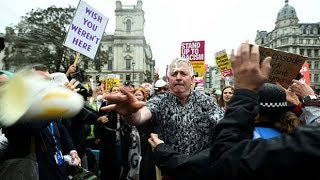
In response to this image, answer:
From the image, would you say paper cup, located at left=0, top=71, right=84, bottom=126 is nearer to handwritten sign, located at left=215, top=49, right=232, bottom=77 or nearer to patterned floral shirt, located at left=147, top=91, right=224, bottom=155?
patterned floral shirt, located at left=147, top=91, right=224, bottom=155

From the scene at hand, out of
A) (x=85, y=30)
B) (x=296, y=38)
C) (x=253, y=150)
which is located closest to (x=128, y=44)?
(x=296, y=38)

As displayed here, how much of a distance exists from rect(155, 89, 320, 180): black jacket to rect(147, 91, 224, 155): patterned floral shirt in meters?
1.22

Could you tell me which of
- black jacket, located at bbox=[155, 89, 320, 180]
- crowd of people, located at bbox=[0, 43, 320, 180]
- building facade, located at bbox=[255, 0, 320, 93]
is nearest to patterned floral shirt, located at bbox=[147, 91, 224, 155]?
crowd of people, located at bbox=[0, 43, 320, 180]

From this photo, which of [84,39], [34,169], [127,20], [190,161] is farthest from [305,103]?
[127,20]

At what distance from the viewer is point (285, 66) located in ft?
9.87

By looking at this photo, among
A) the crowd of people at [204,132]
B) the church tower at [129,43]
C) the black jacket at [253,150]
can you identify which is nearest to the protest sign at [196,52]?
the crowd of people at [204,132]

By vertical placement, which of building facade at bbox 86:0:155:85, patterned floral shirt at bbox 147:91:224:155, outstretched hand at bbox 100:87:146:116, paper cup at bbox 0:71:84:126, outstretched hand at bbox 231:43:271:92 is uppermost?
building facade at bbox 86:0:155:85

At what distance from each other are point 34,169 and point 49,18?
1848 inches

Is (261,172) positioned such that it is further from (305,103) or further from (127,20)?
(127,20)

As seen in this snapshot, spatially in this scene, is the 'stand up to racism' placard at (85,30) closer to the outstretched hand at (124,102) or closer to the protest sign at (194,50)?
the outstretched hand at (124,102)

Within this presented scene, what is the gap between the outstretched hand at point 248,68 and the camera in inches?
68.2

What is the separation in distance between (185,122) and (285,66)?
98cm

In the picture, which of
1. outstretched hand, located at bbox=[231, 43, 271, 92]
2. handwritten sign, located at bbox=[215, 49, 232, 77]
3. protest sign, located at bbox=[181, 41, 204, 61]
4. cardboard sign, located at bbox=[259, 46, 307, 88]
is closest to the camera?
outstretched hand, located at bbox=[231, 43, 271, 92]

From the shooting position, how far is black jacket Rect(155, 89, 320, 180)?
4.75 feet
